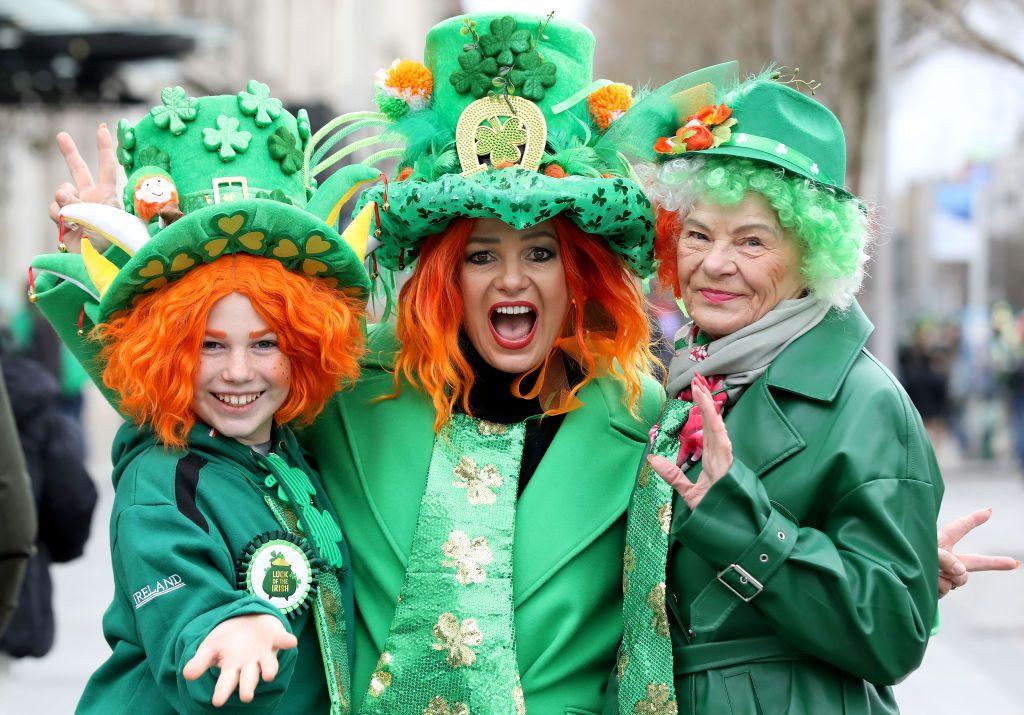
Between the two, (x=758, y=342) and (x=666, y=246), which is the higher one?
(x=666, y=246)

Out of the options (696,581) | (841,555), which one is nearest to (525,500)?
(696,581)

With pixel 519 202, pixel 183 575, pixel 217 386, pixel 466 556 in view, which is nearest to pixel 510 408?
pixel 466 556

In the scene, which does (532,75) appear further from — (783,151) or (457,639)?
(457,639)

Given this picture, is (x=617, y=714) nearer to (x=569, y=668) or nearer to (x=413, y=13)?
(x=569, y=668)

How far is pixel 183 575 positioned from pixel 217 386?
436 mm

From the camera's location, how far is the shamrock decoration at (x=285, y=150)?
286 centimetres

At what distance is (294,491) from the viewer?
2646mm

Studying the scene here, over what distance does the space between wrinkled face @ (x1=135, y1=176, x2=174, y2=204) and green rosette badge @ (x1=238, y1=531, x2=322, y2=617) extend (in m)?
0.79

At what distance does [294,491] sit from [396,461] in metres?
0.32

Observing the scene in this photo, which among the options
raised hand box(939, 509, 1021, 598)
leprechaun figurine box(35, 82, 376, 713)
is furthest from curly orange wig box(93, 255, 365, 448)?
raised hand box(939, 509, 1021, 598)

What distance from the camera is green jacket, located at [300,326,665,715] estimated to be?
9.04ft

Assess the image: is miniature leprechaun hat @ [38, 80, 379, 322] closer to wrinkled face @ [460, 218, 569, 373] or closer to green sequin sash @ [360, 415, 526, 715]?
wrinkled face @ [460, 218, 569, 373]

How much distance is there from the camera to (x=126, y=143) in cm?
290

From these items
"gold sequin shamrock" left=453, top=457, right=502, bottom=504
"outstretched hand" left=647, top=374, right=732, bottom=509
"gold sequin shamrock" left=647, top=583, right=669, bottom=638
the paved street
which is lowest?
the paved street
